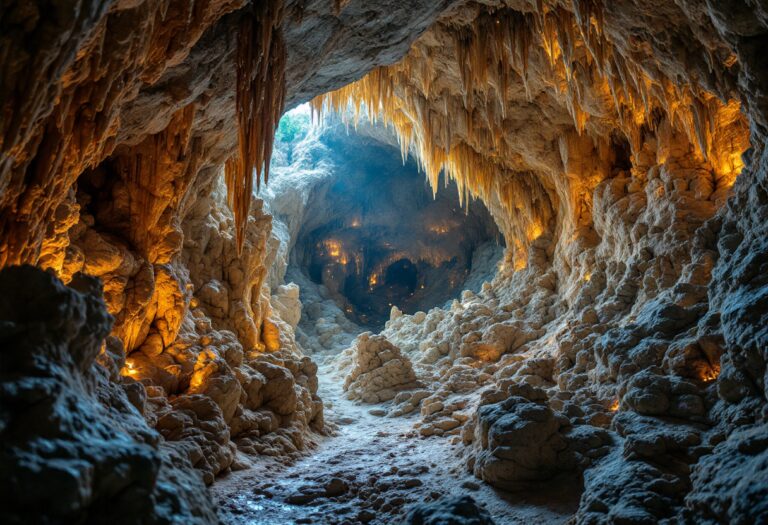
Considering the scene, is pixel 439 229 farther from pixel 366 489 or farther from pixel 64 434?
pixel 64 434

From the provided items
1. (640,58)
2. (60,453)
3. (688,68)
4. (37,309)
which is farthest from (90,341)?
(640,58)

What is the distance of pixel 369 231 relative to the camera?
34000 millimetres

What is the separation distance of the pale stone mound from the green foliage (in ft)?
Result: 70.6

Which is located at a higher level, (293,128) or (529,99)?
(293,128)

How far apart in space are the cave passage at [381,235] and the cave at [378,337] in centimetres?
1351

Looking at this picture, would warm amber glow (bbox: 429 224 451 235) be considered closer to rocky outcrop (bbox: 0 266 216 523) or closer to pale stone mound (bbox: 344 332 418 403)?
pale stone mound (bbox: 344 332 418 403)

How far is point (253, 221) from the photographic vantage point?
12523mm

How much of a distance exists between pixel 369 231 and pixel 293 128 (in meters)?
8.99

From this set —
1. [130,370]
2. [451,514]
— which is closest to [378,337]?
[130,370]

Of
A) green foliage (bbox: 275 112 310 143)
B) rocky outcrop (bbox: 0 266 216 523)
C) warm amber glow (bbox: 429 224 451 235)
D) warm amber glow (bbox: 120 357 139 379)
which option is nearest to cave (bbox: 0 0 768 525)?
rocky outcrop (bbox: 0 266 216 523)

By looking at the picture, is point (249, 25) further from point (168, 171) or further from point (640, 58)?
point (640, 58)

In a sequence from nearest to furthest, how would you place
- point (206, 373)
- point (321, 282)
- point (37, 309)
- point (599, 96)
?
point (37, 309) → point (206, 373) → point (599, 96) → point (321, 282)

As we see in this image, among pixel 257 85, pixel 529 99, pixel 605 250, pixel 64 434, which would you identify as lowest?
pixel 64 434

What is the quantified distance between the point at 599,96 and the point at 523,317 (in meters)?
6.70
